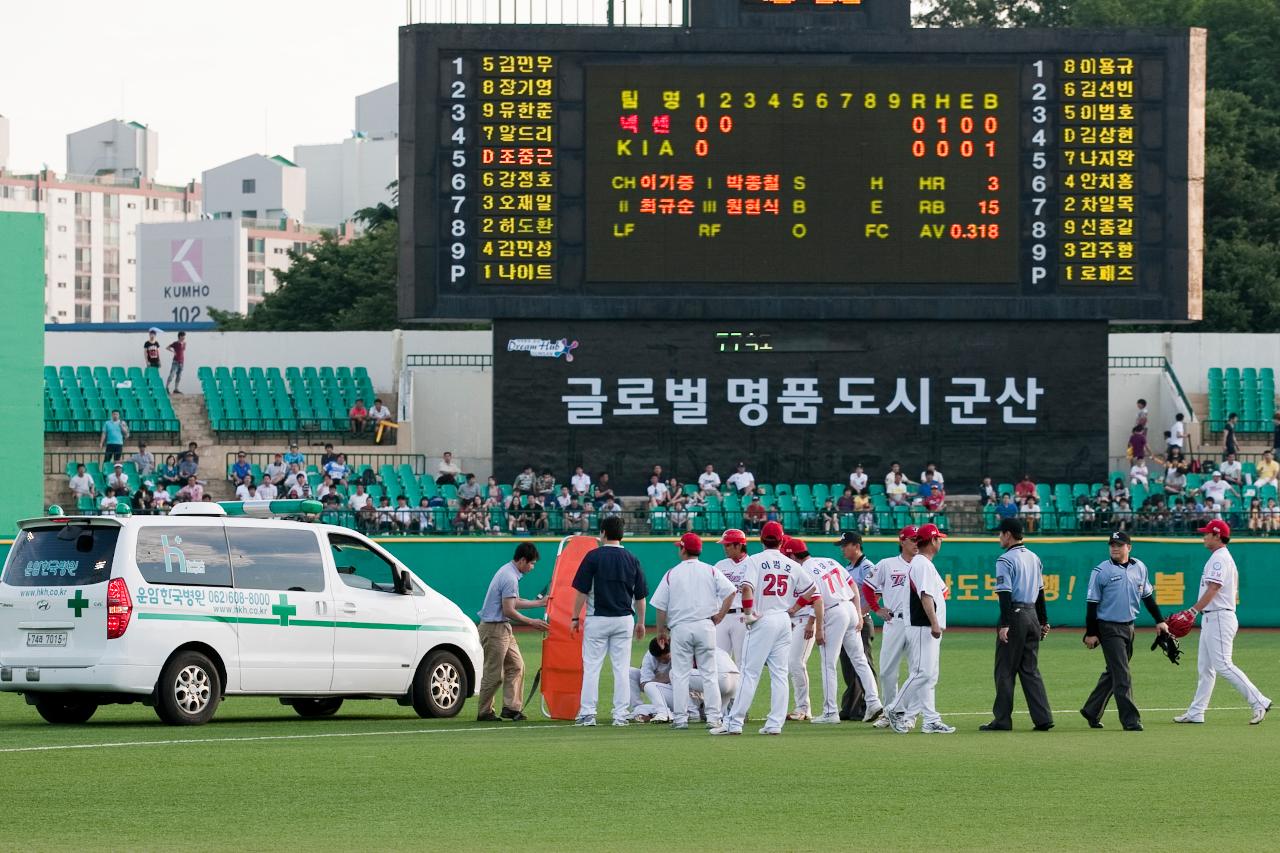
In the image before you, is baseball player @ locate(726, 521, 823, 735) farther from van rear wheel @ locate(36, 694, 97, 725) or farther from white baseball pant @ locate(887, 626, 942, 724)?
van rear wheel @ locate(36, 694, 97, 725)

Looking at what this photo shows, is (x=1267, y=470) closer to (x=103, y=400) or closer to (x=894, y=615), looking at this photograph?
(x=894, y=615)

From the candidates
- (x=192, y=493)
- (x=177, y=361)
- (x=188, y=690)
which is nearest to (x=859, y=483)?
(x=192, y=493)

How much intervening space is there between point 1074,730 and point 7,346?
832 inches

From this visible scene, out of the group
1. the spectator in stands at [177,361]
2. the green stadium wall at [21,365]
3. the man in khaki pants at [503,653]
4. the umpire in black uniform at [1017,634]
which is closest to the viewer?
the umpire in black uniform at [1017,634]

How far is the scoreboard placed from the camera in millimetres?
32125

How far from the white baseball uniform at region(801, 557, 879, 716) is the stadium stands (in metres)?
26.6

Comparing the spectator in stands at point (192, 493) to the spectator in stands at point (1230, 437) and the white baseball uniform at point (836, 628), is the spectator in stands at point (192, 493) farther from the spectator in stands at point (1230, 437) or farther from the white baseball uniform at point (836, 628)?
the spectator in stands at point (1230, 437)

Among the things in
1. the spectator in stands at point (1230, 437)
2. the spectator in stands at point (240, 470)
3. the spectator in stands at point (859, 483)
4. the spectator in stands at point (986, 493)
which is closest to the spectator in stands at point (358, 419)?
the spectator in stands at point (240, 470)

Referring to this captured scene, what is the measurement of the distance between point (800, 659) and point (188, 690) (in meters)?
5.39

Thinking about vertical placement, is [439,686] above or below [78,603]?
below

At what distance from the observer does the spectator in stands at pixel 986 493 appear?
113 feet

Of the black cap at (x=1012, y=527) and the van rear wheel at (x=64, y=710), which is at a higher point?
the black cap at (x=1012, y=527)

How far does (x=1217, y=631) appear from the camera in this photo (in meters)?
18.0

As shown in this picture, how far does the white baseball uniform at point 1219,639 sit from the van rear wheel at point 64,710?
32.3ft
